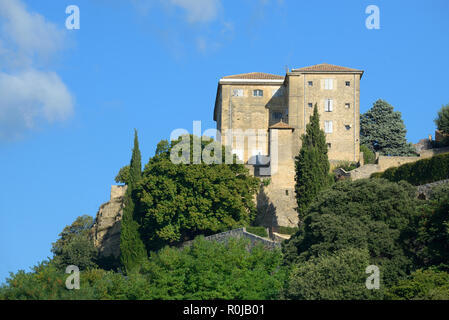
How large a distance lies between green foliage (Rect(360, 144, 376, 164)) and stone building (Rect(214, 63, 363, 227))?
3.67 feet

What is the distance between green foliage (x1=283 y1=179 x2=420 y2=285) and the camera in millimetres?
38875

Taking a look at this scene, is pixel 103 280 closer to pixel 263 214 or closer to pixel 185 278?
pixel 185 278

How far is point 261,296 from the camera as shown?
39.0 m

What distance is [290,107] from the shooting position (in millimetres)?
67812

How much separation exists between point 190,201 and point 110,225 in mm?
10032

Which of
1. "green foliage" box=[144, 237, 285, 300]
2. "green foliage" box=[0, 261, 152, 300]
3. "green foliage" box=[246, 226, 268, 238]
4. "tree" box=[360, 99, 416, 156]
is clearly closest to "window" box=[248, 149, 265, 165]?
"tree" box=[360, 99, 416, 156]

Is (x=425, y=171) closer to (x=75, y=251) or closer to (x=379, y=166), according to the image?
(x=379, y=166)

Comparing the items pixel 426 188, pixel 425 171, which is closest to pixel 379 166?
pixel 425 171

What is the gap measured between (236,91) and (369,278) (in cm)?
3710

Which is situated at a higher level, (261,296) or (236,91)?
(236,91)

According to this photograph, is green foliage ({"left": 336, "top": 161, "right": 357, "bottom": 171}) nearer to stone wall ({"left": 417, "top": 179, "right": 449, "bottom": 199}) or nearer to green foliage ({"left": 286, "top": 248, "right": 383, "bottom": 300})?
stone wall ({"left": 417, "top": 179, "right": 449, "bottom": 199})

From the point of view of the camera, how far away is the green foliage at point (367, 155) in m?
67.9

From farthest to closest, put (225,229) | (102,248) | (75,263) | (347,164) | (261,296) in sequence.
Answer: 1. (347,164)
2. (102,248)
3. (75,263)
4. (225,229)
5. (261,296)
